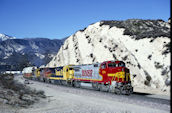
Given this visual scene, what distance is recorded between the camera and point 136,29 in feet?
159

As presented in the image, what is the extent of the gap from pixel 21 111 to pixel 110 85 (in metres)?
12.4

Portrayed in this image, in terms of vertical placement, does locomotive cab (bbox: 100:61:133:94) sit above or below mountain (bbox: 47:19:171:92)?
below

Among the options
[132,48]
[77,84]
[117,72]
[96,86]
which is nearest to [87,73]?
[96,86]

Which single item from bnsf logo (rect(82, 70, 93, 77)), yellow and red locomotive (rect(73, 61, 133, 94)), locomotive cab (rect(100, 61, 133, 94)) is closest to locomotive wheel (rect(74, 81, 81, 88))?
bnsf logo (rect(82, 70, 93, 77))

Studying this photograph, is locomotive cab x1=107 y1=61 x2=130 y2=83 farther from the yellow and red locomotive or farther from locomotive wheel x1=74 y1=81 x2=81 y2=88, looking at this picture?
locomotive wheel x1=74 y1=81 x2=81 y2=88

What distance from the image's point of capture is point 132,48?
40719 millimetres

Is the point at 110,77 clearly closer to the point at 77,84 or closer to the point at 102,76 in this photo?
the point at 102,76

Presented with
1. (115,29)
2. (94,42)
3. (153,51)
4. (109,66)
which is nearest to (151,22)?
(115,29)

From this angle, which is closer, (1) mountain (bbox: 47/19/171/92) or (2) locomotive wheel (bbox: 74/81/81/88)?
(2) locomotive wheel (bbox: 74/81/81/88)

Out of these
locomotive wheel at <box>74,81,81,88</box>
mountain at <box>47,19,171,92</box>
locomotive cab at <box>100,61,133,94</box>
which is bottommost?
locomotive wheel at <box>74,81,81,88</box>

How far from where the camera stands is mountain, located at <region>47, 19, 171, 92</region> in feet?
110

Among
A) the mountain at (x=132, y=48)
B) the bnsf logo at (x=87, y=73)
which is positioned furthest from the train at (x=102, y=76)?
the mountain at (x=132, y=48)

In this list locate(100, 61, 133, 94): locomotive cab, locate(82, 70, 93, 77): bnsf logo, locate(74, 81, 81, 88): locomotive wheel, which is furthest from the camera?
locate(74, 81, 81, 88): locomotive wheel

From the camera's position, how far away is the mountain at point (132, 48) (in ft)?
110
